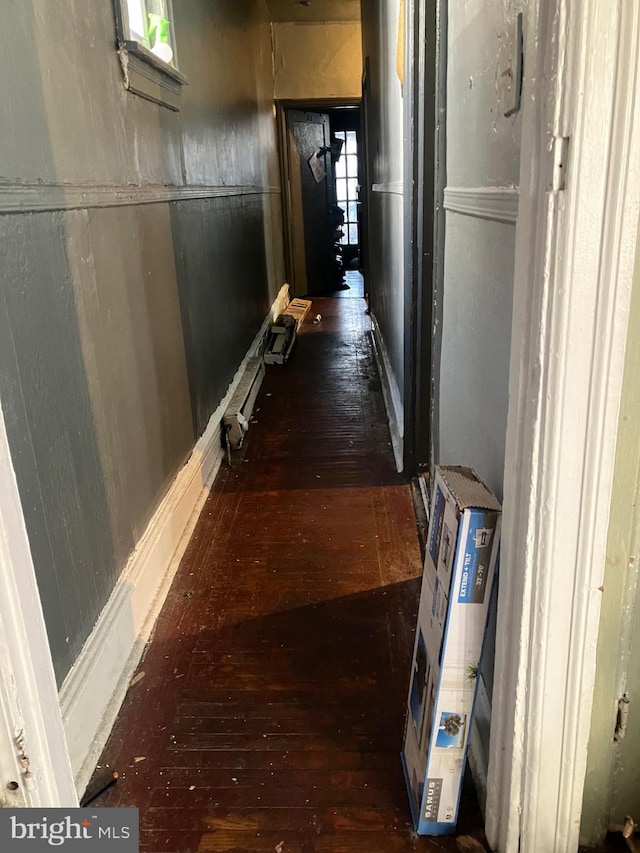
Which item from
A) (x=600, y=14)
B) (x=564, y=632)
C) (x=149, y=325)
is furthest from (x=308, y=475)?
(x=600, y=14)

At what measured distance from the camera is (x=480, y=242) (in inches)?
53.4

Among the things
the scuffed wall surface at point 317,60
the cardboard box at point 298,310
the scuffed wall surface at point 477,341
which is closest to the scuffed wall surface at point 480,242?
the scuffed wall surface at point 477,341

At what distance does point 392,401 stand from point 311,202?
4825 millimetres

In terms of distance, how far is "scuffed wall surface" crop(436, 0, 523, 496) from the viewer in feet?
3.69

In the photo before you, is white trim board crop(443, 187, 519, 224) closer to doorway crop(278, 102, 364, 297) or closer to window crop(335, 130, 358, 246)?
doorway crop(278, 102, 364, 297)

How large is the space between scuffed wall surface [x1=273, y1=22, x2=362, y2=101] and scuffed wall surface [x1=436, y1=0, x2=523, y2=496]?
5.42 m

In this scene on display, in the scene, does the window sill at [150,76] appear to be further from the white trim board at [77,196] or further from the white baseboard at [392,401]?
the white baseboard at [392,401]

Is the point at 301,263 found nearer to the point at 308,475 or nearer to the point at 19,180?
the point at 308,475

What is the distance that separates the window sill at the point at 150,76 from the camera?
1.90 meters

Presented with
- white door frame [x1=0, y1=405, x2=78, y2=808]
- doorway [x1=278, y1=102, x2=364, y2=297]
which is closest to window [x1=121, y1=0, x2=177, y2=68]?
white door frame [x1=0, y1=405, x2=78, y2=808]

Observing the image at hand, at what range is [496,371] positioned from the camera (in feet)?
4.06

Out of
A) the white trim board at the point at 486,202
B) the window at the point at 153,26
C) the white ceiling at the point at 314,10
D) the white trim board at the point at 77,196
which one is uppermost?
the white ceiling at the point at 314,10

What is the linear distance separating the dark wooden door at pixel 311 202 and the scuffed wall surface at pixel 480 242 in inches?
231

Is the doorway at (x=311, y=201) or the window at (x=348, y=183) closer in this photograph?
the doorway at (x=311, y=201)
